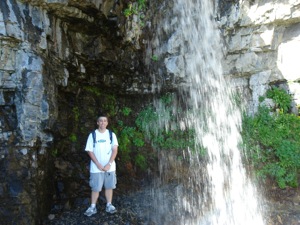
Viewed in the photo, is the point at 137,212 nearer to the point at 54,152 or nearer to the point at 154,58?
the point at 54,152

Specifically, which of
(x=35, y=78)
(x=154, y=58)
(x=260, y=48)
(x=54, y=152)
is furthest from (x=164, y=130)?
(x=35, y=78)

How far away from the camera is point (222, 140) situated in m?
7.77

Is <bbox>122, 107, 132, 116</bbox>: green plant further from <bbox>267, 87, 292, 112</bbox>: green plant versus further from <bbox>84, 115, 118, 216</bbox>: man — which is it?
<bbox>267, 87, 292, 112</bbox>: green plant

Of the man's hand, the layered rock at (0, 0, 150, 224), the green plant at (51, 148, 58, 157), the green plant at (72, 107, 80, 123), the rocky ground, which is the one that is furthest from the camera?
the green plant at (72, 107, 80, 123)

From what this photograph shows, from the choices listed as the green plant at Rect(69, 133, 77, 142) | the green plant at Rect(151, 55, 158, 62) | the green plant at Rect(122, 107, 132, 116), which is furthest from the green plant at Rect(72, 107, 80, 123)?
the green plant at Rect(151, 55, 158, 62)

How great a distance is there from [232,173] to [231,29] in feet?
13.2

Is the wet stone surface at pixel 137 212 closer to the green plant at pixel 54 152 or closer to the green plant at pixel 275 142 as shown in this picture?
the green plant at pixel 275 142

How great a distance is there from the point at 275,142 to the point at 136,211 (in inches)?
154

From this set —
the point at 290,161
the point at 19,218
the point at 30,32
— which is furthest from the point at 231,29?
the point at 19,218

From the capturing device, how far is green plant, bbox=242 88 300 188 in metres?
6.49

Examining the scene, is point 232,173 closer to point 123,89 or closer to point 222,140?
point 222,140

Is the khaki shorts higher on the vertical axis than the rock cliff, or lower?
lower

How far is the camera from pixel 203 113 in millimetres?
8219

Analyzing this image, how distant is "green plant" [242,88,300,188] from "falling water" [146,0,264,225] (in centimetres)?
36
